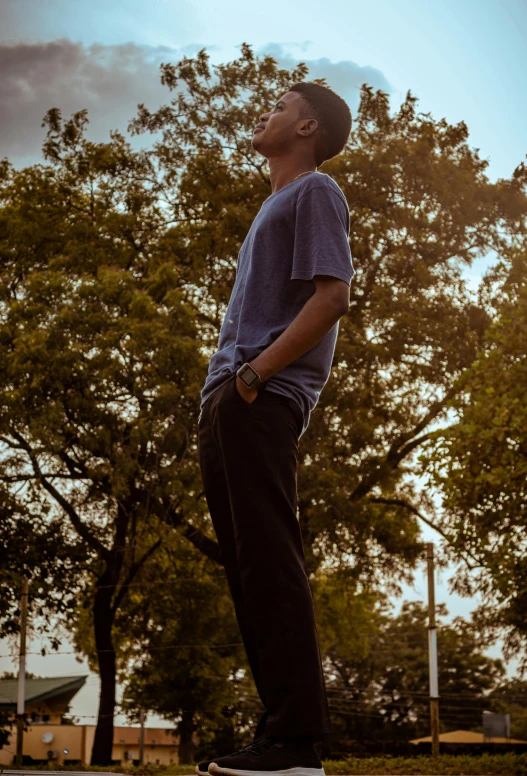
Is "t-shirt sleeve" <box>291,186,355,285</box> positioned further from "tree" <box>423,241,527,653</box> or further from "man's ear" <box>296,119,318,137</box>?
"tree" <box>423,241,527,653</box>

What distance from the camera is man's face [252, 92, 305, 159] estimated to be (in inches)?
117

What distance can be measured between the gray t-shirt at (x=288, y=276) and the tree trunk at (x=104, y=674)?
707 inches

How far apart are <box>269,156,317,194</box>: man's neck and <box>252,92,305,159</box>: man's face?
33 millimetres

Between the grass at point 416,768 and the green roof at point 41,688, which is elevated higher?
the green roof at point 41,688

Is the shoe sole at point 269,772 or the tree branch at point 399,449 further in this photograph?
the tree branch at point 399,449

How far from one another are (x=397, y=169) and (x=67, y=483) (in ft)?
28.7

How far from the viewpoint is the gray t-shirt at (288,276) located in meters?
2.65

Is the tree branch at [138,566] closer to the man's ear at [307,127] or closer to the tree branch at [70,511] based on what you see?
the tree branch at [70,511]

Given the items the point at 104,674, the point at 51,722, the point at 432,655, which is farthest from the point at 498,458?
the point at 51,722

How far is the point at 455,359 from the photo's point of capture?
1698cm

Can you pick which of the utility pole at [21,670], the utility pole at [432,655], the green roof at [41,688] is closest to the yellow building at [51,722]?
the green roof at [41,688]

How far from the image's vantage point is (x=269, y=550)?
2.48 meters

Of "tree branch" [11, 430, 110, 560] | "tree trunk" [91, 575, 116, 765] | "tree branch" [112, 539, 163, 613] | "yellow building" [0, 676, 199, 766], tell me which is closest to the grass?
"tree branch" [11, 430, 110, 560]

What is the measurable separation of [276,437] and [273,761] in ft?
2.73
